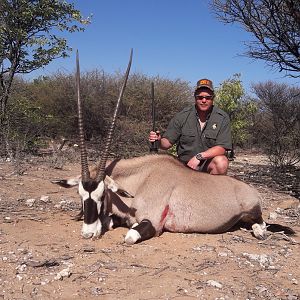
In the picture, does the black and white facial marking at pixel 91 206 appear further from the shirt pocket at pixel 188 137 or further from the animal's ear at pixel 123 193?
the shirt pocket at pixel 188 137

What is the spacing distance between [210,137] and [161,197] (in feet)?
4.01

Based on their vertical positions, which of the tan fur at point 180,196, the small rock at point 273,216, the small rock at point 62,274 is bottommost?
the small rock at point 273,216

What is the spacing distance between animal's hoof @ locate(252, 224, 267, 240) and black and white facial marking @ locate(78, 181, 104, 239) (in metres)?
1.40

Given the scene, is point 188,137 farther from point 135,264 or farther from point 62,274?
point 62,274

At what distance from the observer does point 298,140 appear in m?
8.95

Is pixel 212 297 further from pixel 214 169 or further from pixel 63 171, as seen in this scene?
pixel 63 171

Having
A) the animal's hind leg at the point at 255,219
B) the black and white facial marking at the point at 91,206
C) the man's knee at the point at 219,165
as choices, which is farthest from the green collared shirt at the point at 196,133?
the black and white facial marking at the point at 91,206

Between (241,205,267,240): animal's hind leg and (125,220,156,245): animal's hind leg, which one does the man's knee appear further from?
(125,220,156,245): animal's hind leg

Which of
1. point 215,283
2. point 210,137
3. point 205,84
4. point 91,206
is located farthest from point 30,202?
point 215,283

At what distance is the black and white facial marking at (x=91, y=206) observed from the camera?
365cm

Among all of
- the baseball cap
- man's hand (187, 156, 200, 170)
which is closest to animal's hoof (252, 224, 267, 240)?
man's hand (187, 156, 200, 170)

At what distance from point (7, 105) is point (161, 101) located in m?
6.68

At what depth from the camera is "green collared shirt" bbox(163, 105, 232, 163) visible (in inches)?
192

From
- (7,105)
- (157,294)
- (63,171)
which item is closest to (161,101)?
(7,105)
